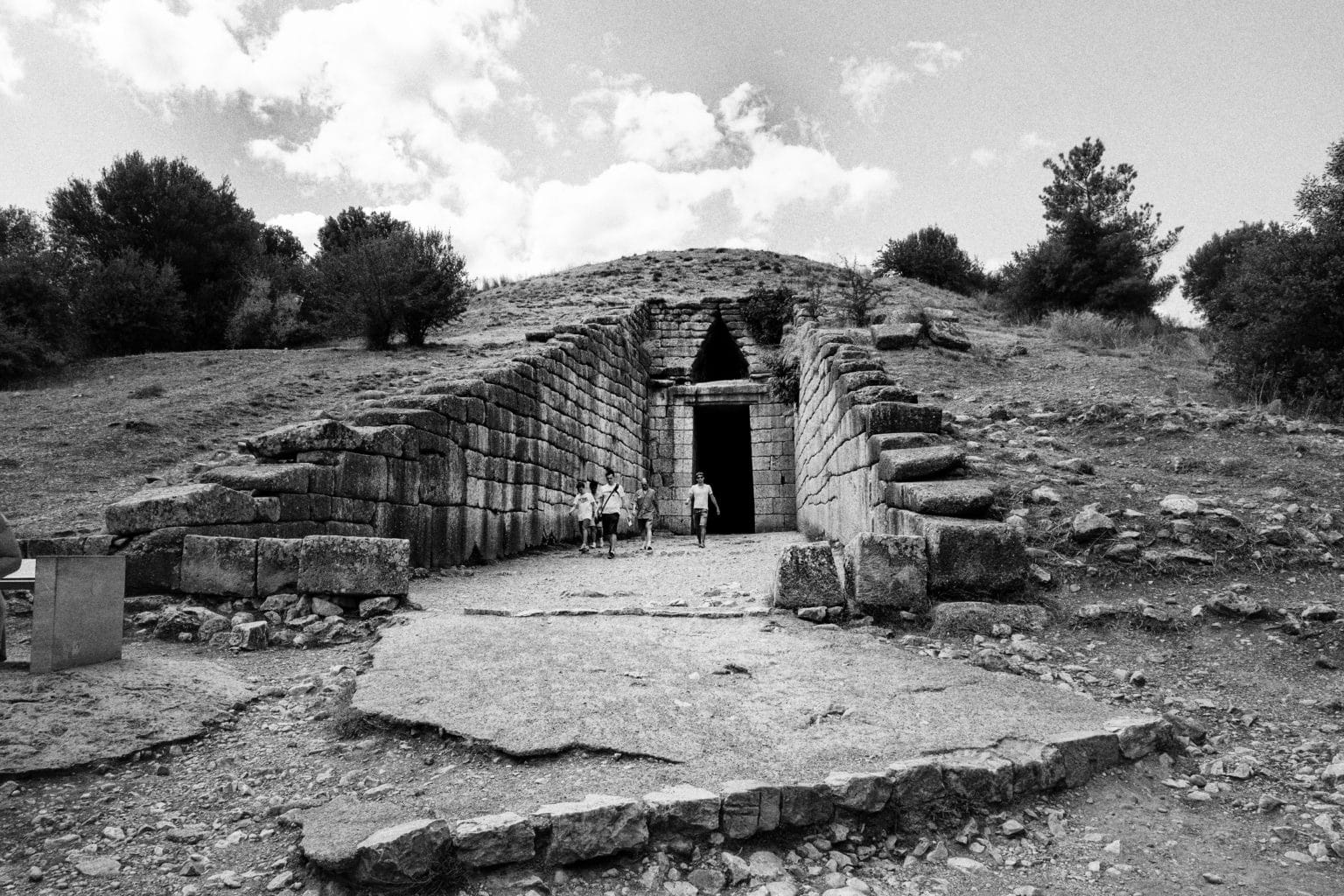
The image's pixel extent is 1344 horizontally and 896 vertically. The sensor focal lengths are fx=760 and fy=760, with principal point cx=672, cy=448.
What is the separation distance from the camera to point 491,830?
2562 mm

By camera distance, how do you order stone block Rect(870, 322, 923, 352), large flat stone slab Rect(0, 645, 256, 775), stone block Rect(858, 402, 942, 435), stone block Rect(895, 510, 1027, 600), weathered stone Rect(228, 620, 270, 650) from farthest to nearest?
stone block Rect(870, 322, 923, 352) < stone block Rect(858, 402, 942, 435) < stone block Rect(895, 510, 1027, 600) < weathered stone Rect(228, 620, 270, 650) < large flat stone slab Rect(0, 645, 256, 775)

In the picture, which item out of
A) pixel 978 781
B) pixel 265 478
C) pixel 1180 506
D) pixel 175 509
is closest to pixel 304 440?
pixel 265 478

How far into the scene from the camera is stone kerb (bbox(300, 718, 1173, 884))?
8.25ft

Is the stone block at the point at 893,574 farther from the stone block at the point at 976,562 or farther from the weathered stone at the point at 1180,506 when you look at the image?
the weathered stone at the point at 1180,506

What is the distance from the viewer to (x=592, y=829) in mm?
2650

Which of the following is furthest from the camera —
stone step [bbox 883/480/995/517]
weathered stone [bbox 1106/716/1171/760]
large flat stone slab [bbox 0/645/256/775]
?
stone step [bbox 883/480/995/517]

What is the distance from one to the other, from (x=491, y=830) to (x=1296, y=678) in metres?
4.42

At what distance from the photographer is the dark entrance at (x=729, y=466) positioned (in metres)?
20.1

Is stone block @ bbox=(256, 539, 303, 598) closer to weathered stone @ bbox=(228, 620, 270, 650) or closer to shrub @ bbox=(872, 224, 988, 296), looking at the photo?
weathered stone @ bbox=(228, 620, 270, 650)

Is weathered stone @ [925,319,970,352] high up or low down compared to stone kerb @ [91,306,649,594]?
up

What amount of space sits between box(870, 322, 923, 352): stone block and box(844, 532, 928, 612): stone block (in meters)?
9.72

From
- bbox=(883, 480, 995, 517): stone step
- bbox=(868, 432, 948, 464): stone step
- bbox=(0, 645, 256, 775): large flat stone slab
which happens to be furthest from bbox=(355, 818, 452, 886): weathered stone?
bbox=(868, 432, 948, 464): stone step

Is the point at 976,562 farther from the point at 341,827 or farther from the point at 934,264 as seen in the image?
the point at 934,264

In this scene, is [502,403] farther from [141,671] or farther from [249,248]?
[249,248]
